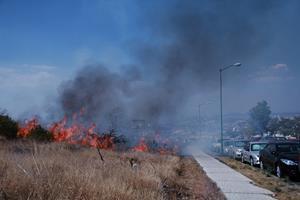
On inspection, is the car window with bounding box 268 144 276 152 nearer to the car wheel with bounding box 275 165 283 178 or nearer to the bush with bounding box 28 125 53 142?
the car wheel with bounding box 275 165 283 178

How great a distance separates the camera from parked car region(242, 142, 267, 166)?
23364 millimetres

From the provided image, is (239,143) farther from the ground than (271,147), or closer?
farther from the ground

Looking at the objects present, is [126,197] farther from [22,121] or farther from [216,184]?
[22,121]

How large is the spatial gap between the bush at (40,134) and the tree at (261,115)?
4125cm

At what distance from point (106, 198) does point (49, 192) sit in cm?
88

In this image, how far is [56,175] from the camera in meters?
7.16

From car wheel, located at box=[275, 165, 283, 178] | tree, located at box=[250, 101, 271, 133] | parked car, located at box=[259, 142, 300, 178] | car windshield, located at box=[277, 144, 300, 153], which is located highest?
tree, located at box=[250, 101, 271, 133]

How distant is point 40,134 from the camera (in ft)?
90.7

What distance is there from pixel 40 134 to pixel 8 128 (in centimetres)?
192

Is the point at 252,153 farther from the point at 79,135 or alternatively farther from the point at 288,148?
the point at 79,135

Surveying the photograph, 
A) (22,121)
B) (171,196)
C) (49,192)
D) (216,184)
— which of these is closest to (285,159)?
(216,184)

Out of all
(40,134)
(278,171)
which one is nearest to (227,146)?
(40,134)

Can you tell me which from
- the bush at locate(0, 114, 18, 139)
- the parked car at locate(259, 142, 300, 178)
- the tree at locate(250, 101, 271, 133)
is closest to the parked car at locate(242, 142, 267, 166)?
the parked car at locate(259, 142, 300, 178)

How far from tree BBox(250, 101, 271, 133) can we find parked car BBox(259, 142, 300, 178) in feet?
142
